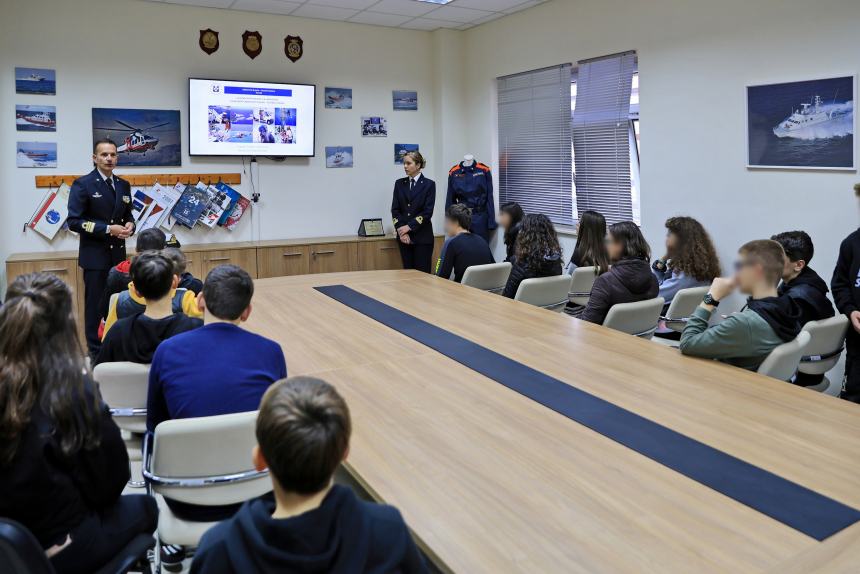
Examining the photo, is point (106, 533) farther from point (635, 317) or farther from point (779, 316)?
point (635, 317)

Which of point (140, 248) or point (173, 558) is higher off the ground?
point (140, 248)

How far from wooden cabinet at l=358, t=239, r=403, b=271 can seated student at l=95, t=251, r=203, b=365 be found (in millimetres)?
4682

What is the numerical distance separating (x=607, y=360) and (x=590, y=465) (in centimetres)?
106

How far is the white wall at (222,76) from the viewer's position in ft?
20.1

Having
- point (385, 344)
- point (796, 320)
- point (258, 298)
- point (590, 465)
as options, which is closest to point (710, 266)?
point (796, 320)

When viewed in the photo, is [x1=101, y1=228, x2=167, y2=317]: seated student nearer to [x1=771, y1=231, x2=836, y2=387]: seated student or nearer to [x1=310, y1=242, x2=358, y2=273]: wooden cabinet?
[x1=310, y1=242, x2=358, y2=273]: wooden cabinet

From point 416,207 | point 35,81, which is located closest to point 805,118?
point 416,207

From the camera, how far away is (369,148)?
7.75 meters

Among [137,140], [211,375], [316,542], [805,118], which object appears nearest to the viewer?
[316,542]

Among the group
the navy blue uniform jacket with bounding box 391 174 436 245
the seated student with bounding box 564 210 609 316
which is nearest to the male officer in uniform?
the navy blue uniform jacket with bounding box 391 174 436 245

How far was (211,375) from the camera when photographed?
2129mm

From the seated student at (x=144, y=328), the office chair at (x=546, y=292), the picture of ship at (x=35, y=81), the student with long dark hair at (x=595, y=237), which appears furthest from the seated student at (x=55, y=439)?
the picture of ship at (x=35, y=81)

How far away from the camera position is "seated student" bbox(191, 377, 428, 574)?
3.69 feet

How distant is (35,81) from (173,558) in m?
5.22
